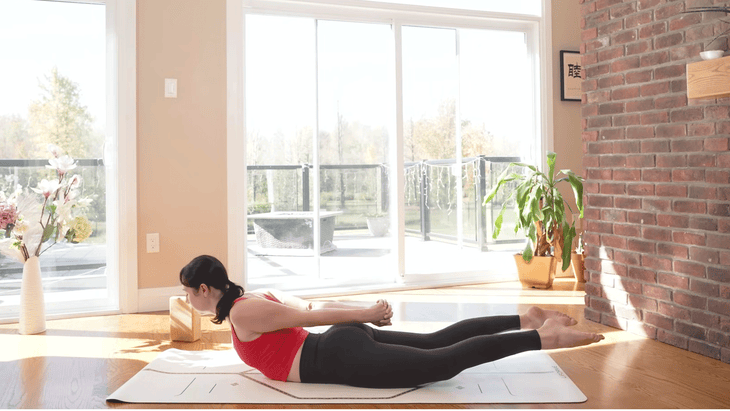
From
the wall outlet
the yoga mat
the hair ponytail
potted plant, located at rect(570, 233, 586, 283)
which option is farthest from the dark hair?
potted plant, located at rect(570, 233, 586, 283)

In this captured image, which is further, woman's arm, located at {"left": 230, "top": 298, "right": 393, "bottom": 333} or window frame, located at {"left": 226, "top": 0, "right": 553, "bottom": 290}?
window frame, located at {"left": 226, "top": 0, "right": 553, "bottom": 290}

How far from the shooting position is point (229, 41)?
418 centimetres

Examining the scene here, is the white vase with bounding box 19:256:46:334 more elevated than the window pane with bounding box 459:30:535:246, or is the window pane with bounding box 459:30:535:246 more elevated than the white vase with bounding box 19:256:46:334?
the window pane with bounding box 459:30:535:246

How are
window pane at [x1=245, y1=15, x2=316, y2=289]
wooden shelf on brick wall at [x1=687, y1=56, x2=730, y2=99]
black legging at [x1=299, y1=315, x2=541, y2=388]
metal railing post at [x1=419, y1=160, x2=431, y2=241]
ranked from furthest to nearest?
metal railing post at [x1=419, y1=160, x2=431, y2=241] → window pane at [x1=245, y1=15, x2=316, y2=289] → wooden shelf on brick wall at [x1=687, y1=56, x2=730, y2=99] → black legging at [x1=299, y1=315, x2=541, y2=388]

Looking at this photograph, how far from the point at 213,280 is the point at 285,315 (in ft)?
0.95

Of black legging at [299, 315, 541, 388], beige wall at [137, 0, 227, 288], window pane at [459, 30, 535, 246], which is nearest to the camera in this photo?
black legging at [299, 315, 541, 388]

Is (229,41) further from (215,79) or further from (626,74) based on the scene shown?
(626,74)

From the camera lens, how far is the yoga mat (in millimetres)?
2289

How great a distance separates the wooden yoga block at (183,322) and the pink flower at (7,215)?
102cm

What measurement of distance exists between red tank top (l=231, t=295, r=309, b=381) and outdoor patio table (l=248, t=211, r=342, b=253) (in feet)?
6.76

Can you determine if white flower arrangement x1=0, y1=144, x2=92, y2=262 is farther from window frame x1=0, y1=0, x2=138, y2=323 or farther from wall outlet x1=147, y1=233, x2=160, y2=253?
wall outlet x1=147, y1=233, x2=160, y2=253

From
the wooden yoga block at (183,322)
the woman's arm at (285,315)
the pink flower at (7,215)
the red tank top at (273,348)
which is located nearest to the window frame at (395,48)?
the wooden yoga block at (183,322)

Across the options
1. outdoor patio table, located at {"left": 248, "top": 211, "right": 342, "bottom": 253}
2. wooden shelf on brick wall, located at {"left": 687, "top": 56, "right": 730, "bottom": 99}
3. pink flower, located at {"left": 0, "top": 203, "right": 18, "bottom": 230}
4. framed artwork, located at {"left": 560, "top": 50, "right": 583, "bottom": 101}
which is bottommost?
outdoor patio table, located at {"left": 248, "top": 211, "right": 342, "bottom": 253}

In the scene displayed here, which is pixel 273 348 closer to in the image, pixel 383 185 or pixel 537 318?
pixel 537 318
